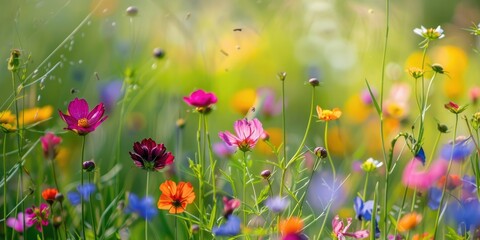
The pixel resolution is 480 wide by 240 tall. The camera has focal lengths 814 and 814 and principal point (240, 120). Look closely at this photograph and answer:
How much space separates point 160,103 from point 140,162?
69cm

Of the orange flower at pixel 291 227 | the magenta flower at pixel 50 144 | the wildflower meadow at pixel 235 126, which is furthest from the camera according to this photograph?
the magenta flower at pixel 50 144

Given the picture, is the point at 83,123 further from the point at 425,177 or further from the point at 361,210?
the point at 425,177

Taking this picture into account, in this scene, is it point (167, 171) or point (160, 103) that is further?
point (160, 103)

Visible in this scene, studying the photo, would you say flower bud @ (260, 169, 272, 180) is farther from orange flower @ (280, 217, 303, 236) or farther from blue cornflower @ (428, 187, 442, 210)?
blue cornflower @ (428, 187, 442, 210)

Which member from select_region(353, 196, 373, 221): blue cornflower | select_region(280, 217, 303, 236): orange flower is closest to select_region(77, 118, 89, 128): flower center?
select_region(280, 217, 303, 236): orange flower

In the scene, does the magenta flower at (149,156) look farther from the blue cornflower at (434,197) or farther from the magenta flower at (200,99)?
the blue cornflower at (434,197)

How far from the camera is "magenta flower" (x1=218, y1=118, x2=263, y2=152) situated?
0.96 meters

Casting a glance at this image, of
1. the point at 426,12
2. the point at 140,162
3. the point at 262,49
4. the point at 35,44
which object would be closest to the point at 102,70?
the point at 35,44

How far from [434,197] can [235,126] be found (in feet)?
1.33

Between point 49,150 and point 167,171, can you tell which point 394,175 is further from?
point 49,150

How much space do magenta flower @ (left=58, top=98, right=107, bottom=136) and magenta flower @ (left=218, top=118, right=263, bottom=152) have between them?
0.48 feet

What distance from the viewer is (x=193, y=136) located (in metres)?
2.02

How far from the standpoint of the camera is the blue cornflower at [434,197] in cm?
120

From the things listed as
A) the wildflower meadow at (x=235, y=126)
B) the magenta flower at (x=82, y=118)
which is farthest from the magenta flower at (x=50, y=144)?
the magenta flower at (x=82, y=118)
